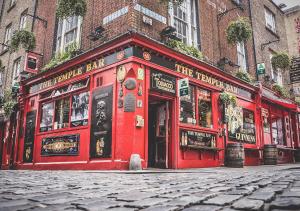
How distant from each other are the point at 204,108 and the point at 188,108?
1.09m

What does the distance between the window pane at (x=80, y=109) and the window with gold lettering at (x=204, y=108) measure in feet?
13.5

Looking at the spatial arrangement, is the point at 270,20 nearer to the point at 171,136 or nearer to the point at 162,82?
the point at 162,82

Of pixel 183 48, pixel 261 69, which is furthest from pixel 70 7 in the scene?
pixel 261 69

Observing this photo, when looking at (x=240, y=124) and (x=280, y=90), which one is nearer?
(x=240, y=124)

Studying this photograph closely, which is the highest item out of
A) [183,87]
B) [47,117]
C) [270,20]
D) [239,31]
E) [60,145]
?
[270,20]

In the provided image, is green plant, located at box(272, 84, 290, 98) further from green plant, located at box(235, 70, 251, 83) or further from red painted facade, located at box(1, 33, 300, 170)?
red painted facade, located at box(1, 33, 300, 170)

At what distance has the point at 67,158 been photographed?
32.9ft

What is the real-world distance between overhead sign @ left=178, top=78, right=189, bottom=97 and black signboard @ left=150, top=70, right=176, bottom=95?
8.7 inches

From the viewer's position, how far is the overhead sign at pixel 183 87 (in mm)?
9391

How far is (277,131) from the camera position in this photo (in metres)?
16.2

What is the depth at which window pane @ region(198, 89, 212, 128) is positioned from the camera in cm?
1084

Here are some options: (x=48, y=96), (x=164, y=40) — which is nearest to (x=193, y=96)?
(x=164, y=40)

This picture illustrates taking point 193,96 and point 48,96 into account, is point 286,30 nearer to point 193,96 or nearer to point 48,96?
point 193,96

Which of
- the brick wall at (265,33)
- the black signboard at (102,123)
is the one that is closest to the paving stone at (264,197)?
the black signboard at (102,123)
